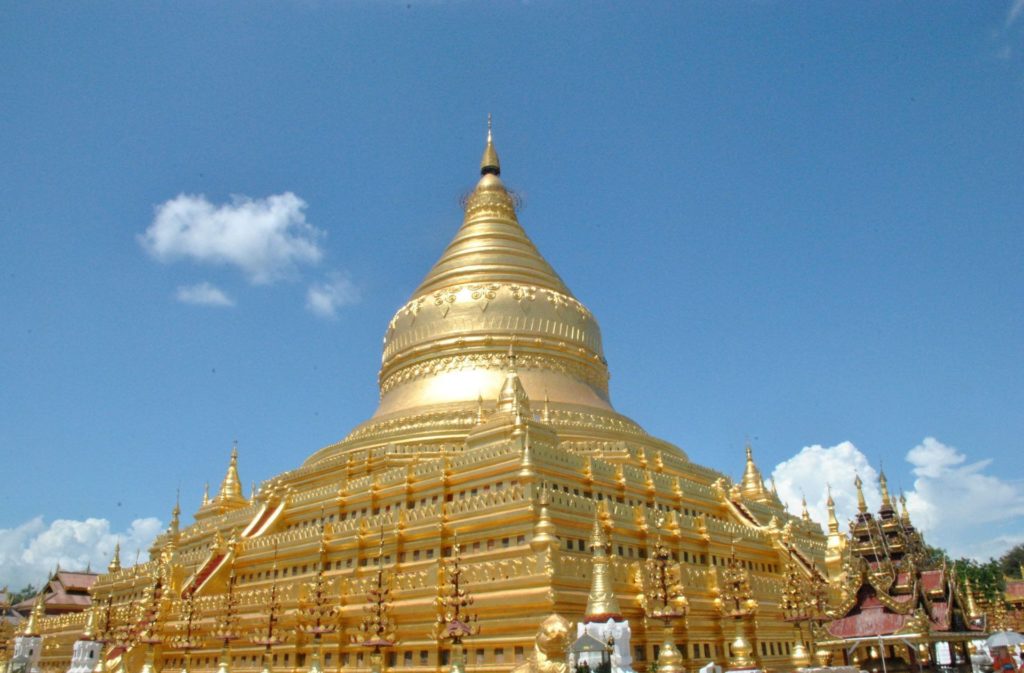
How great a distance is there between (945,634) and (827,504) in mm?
5402

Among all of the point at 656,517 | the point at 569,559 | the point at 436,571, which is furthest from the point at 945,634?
the point at 436,571

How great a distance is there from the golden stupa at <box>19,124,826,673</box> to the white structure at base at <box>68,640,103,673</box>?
350mm

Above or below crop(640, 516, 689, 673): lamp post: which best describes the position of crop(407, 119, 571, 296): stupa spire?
above

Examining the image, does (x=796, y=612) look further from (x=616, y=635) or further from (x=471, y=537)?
(x=471, y=537)

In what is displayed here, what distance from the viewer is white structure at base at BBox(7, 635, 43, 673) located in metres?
28.3

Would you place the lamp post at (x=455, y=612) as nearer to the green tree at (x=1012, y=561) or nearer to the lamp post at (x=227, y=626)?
the lamp post at (x=227, y=626)

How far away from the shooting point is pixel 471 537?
2098 cm

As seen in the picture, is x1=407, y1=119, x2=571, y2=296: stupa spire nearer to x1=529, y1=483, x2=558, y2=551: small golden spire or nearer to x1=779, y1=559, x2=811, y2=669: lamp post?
x1=529, y1=483, x2=558, y2=551: small golden spire

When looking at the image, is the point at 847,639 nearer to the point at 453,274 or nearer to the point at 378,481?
the point at 378,481

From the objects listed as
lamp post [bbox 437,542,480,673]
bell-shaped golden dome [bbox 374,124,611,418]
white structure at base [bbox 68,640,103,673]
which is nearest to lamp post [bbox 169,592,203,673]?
white structure at base [bbox 68,640,103,673]

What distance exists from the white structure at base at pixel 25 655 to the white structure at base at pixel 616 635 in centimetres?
2209

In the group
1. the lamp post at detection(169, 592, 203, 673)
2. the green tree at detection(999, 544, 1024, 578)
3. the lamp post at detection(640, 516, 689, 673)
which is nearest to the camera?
the lamp post at detection(640, 516, 689, 673)

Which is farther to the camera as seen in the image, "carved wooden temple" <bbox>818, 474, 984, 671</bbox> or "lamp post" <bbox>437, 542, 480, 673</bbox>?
"carved wooden temple" <bbox>818, 474, 984, 671</bbox>

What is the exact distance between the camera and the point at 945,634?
79.5 feet
